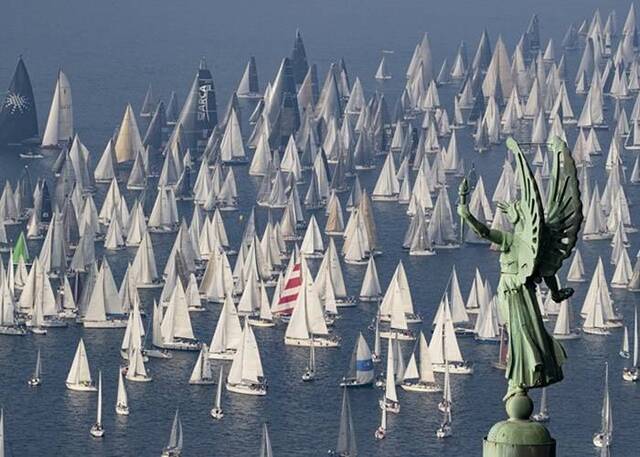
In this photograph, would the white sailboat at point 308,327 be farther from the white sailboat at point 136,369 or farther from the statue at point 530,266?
the statue at point 530,266

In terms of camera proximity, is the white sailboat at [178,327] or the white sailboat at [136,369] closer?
→ the white sailboat at [136,369]

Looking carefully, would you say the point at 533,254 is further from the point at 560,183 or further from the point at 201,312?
the point at 201,312

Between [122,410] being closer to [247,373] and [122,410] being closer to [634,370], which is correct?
[247,373]

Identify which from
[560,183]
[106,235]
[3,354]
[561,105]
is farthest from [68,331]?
[560,183]

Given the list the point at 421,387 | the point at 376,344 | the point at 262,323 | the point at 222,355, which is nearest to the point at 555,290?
the point at 421,387

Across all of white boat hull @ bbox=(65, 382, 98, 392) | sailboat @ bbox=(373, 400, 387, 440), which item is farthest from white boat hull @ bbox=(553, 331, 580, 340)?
white boat hull @ bbox=(65, 382, 98, 392)

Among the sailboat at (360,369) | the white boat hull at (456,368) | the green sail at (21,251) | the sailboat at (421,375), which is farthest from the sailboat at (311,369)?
the green sail at (21,251)

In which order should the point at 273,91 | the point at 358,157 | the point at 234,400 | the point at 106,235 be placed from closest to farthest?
the point at 234,400 < the point at 106,235 < the point at 358,157 < the point at 273,91
